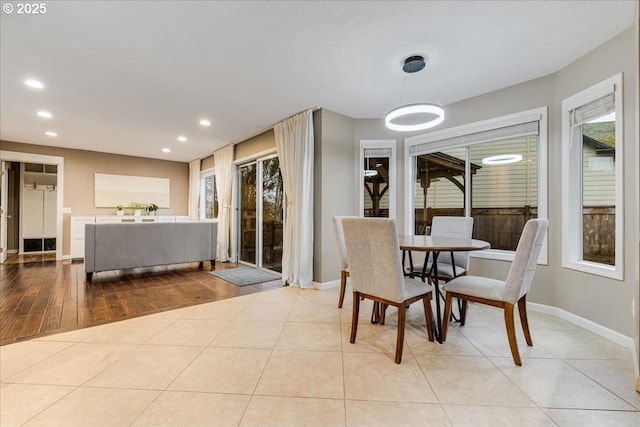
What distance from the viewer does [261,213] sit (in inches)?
197

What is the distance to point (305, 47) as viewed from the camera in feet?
7.53

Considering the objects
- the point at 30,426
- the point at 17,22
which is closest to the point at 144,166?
the point at 17,22

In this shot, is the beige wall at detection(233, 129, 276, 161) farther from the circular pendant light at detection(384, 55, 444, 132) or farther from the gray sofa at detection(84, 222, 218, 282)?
the circular pendant light at detection(384, 55, 444, 132)

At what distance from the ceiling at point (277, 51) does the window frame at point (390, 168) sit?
0.41 meters

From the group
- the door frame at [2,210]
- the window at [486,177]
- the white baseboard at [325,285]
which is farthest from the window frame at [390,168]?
the door frame at [2,210]

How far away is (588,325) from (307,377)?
2525mm

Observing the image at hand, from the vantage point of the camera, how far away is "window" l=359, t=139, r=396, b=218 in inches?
156

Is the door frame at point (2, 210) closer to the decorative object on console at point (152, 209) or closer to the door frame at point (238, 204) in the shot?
the decorative object on console at point (152, 209)

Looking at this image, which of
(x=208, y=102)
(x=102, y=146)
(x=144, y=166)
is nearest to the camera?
(x=208, y=102)

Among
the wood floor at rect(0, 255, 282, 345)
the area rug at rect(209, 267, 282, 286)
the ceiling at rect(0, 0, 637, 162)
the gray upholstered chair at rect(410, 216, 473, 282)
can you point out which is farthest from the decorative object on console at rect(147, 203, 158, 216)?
the gray upholstered chair at rect(410, 216, 473, 282)

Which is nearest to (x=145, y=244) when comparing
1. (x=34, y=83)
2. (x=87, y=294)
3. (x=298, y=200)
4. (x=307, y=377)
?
(x=87, y=294)

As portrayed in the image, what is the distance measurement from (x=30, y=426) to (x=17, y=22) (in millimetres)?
2655

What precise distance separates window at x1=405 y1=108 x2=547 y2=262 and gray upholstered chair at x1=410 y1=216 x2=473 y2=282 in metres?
0.48

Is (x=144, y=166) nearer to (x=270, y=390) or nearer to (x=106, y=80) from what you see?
(x=106, y=80)
